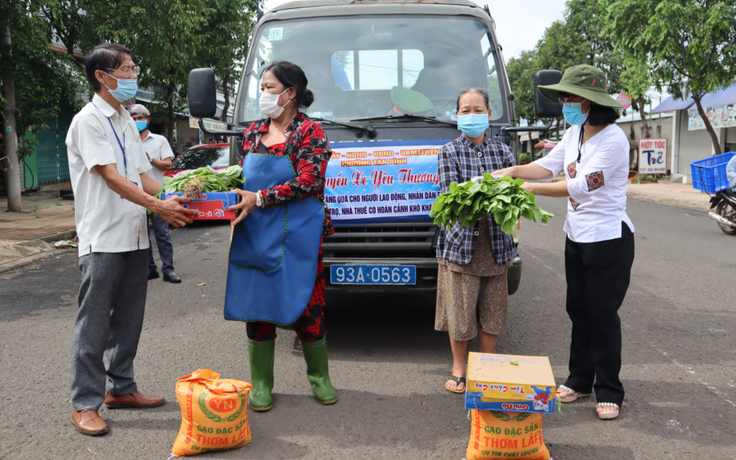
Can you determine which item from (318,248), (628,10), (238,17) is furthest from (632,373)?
(238,17)

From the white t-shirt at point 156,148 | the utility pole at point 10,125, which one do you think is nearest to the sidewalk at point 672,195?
the white t-shirt at point 156,148

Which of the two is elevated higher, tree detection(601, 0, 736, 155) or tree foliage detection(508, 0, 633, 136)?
tree foliage detection(508, 0, 633, 136)

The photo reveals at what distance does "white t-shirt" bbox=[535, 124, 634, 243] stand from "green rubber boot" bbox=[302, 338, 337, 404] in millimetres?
1659

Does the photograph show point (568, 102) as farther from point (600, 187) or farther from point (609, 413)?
point (609, 413)

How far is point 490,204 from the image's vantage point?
→ 128 inches

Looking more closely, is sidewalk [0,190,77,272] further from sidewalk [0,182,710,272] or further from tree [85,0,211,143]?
tree [85,0,211,143]

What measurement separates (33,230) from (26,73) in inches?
146

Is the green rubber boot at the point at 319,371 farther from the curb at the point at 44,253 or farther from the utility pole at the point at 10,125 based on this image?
the utility pole at the point at 10,125

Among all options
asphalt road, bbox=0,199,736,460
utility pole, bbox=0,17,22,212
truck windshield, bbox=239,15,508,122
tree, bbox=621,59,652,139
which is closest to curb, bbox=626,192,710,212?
tree, bbox=621,59,652,139

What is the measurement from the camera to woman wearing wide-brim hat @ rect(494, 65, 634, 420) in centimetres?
336

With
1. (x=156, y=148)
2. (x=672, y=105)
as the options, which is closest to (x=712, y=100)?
(x=672, y=105)

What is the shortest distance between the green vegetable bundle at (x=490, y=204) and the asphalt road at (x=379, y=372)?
1.17 m

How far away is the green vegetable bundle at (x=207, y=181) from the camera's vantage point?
3326mm

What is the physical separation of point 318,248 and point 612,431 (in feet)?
6.30
